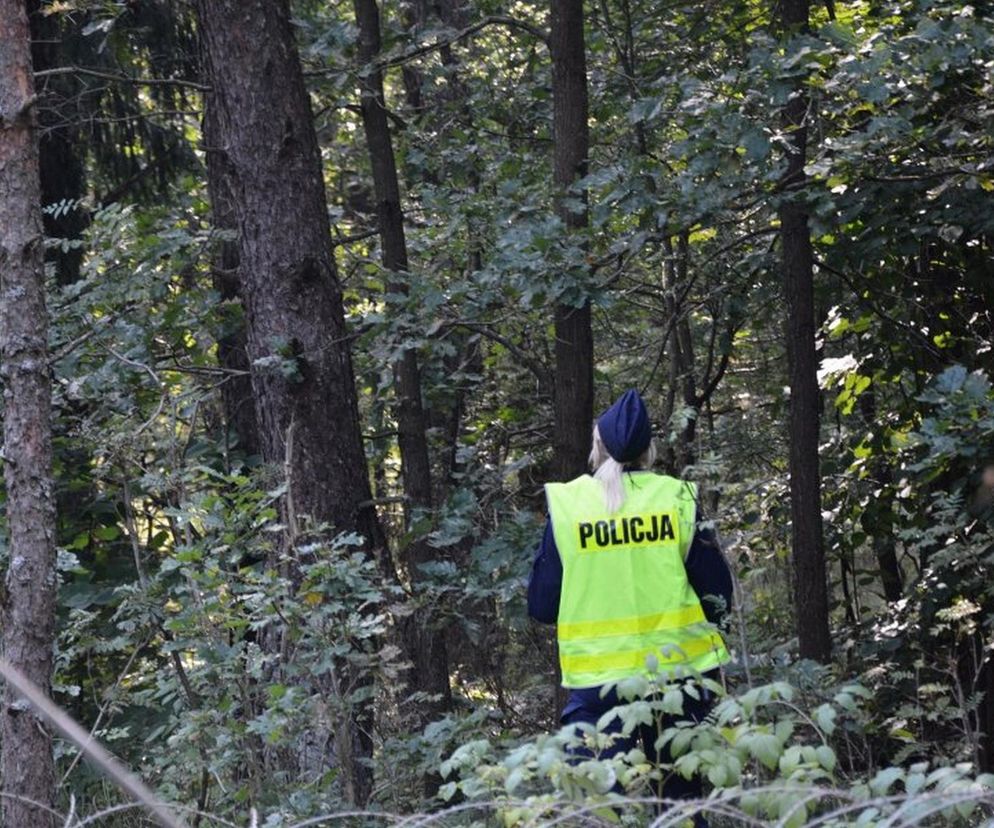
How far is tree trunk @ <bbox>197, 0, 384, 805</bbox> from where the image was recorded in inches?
288

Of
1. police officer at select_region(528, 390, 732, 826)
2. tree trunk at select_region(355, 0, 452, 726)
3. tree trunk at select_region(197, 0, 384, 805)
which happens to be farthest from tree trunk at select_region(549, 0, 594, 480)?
police officer at select_region(528, 390, 732, 826)

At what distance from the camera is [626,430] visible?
521 cm

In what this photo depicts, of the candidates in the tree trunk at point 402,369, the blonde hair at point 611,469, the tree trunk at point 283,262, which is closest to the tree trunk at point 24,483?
the tree trunk at point 283,262

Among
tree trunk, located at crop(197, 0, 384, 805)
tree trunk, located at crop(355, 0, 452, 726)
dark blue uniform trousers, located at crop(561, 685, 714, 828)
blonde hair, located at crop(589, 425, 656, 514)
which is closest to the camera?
dark blue uniform trousers, located at crop(561, 685, 714, 828)

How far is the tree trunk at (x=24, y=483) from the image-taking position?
574 cm

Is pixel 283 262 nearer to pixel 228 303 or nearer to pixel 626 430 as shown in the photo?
pixel 228 303

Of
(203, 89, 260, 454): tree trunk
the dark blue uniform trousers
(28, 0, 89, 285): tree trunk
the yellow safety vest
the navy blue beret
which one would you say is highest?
(28, 0, 89, 285): tree trunk

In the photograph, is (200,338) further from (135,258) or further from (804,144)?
(804,144)

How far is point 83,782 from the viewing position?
8516 mm

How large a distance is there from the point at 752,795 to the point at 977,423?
3304 millimetres

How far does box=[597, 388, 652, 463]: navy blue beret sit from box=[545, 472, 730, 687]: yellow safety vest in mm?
119

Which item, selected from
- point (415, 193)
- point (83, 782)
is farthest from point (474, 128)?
point (83, 782)

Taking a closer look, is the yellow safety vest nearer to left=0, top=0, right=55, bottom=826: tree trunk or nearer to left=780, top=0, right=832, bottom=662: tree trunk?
left=0, top=0, right=55, bottom=826: tree trunk

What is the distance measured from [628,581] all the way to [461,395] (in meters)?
6.12
